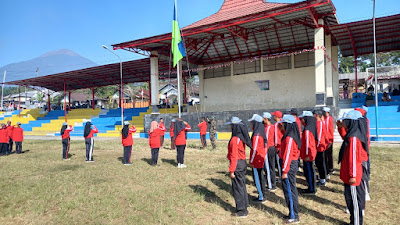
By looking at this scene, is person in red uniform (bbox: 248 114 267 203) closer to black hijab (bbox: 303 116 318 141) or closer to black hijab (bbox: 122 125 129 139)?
black hijab (bbox: 303 116 318 141)

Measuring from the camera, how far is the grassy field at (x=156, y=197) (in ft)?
16.9

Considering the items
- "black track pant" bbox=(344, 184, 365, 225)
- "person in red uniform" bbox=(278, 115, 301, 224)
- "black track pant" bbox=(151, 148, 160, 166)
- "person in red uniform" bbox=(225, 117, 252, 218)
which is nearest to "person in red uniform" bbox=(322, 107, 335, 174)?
"person in red uniform" bbox=(278, 115, 301, 224)

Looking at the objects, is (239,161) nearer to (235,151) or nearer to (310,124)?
(235,151)

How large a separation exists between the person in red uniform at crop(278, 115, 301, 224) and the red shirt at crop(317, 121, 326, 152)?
1.87 m

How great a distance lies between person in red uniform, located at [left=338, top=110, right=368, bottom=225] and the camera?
424 cm

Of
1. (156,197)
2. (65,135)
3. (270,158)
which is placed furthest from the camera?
(65,135)

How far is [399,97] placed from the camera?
21438 millimetres

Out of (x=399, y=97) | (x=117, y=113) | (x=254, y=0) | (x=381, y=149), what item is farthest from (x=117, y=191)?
(x=117, y=113)

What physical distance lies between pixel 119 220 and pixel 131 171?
13.2ft

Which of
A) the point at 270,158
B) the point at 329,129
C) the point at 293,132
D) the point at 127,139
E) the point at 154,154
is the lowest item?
the point at 154,154

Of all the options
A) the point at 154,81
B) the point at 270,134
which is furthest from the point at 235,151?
the point at 154,81

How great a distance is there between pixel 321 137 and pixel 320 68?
11056mm

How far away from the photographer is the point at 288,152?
497 centimetres

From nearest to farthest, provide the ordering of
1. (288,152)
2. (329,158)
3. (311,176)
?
(288,152), (311,176), (329,158)
